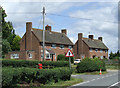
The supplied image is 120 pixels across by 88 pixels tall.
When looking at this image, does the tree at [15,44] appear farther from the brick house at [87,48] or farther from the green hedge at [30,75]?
the green hedge at [30,75]

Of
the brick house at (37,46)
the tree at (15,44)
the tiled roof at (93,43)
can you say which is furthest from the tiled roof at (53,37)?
Result: the tree at (15,44)

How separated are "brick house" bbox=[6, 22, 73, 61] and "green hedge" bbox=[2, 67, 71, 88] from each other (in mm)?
29737

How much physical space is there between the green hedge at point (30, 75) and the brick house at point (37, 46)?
29.7m

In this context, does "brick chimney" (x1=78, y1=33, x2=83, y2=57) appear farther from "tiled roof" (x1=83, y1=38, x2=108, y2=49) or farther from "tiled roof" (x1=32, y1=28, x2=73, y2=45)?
"tiled roof" (x1=32, y1=28, x2=73, y2=45)

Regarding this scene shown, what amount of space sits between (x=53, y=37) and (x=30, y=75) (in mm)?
39325

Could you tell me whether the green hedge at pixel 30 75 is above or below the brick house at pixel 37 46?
below

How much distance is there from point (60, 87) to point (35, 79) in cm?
165

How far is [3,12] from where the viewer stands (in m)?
23.8

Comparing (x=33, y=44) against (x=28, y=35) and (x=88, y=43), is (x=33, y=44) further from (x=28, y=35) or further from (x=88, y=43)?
(x=88, y=43)

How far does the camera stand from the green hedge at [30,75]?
9681 mm

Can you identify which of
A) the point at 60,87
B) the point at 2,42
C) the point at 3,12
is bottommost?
the point at 60,87

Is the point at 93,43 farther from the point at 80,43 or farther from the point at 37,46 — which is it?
the point at 37,46

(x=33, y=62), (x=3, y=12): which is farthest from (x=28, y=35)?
(x=3, y=12)

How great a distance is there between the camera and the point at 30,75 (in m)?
11.9
